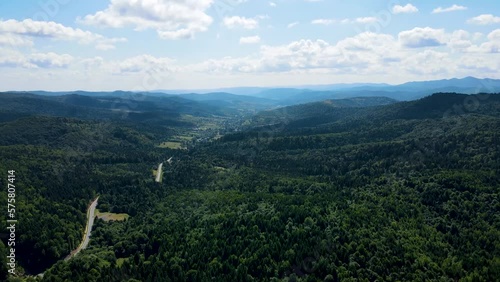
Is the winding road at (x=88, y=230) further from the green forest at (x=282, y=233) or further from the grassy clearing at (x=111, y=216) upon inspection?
the grassy clearing at (x=111, y=216)

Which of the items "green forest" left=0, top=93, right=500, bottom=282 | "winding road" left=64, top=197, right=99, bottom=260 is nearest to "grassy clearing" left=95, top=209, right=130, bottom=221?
"winding road" left=64, top=197, right=99, bottom=260

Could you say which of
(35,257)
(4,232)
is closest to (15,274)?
(35,257)

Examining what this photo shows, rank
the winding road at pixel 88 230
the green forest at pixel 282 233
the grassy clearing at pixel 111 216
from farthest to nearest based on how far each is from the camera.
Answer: the grassy clearing at pixel 111 216 < the winding road at pixel 88 230 < the green forest at pixel 282 233

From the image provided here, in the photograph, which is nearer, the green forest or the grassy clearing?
the green forest

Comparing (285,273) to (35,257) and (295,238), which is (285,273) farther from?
(35,257)

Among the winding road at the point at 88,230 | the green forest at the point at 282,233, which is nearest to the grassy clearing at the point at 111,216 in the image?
the winding road at the point at 88,230

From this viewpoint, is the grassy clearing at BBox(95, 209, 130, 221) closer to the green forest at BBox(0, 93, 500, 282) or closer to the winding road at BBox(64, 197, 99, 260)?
the winding road at BBox(64, 197, 99, 260)

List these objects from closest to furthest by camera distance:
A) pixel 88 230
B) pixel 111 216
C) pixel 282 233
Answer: pixel 282 233
pixel 88 230
pixel 111 216

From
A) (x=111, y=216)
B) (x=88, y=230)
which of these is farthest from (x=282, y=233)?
(x=111, y=216)

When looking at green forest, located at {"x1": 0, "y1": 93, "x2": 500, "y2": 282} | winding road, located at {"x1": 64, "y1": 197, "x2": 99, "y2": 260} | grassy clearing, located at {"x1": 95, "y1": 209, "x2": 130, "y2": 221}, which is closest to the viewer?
green forest, located at {"x1": 0, "y1": 93, "x2": 500, "y2": 282}

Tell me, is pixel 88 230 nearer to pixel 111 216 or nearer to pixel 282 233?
pixel 111 216

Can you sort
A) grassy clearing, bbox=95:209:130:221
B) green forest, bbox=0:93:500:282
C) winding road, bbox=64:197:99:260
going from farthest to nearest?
1. grassy clearing, bbox=95:209:130:221
2. winding road, bbox=64:197:99:260
3. green forest, bbox=0:93:500:282
